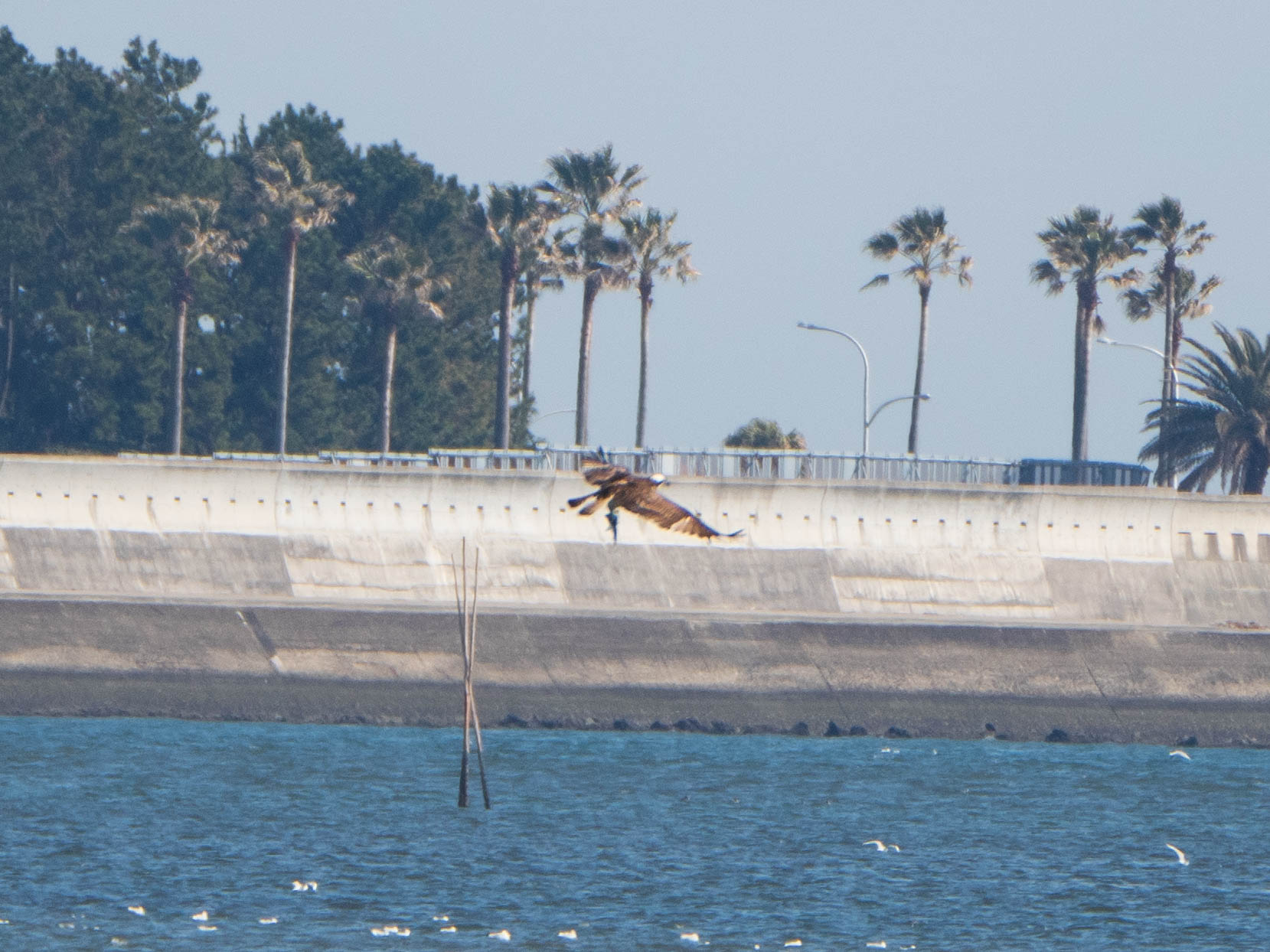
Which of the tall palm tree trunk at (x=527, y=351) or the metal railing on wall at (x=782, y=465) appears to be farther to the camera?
the tall palm tree trunk at (x=527, y=351)

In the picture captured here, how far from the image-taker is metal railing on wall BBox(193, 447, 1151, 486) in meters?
60.4

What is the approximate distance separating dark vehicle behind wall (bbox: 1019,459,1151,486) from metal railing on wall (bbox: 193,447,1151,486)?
0.02 metres

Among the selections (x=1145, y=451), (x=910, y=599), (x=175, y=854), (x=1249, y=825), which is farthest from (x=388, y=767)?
(x=1145, y=451)

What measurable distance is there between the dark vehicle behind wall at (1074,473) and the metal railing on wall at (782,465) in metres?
0.02

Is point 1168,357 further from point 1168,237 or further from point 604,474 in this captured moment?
point 604,474

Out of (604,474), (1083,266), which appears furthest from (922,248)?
(604,474)

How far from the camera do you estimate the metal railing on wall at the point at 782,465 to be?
198 feet

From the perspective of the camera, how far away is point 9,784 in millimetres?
44969

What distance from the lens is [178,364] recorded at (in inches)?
3120

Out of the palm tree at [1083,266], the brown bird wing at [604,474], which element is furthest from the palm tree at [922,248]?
the brown bird wing at [604,474]

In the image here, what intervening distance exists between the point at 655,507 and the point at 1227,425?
53.0m

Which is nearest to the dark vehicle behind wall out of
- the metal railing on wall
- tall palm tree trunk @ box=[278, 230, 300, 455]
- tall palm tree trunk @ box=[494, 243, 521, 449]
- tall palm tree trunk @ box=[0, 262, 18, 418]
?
the metal railing on wall

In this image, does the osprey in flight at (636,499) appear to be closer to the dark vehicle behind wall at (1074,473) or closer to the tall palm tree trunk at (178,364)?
the dark vehicle behind wall at (1074,473)

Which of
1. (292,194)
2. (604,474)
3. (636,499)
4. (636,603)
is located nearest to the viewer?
(636,499)
